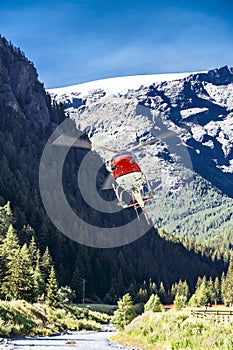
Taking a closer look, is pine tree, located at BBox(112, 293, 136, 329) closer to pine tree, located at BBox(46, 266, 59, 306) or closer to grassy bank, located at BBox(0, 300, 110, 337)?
grassy bank, located at BBox(0, 300, 110, 337)

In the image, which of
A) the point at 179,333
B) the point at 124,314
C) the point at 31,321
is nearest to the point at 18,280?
the point at 31,321

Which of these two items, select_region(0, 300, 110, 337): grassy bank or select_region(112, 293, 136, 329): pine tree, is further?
select_region(112, 293, 136, 329): pine tree

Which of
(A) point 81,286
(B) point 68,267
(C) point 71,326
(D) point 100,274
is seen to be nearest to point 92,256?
(D) point 100,274

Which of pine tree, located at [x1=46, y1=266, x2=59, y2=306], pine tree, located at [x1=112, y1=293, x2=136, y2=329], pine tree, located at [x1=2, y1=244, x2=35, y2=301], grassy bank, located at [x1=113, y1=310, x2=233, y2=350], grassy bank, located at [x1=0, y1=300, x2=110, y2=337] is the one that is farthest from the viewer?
pine tree, located at [x1=46, y1=266, x2=59, y2=306]

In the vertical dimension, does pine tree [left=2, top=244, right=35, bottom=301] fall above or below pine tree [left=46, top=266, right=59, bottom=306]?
above

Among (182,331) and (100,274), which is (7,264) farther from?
(100,274)

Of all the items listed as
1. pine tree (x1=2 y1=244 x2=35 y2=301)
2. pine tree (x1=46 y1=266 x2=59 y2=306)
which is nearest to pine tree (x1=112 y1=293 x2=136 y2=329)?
pine tree (x1=2 y1=244 x2=35 y2=301)

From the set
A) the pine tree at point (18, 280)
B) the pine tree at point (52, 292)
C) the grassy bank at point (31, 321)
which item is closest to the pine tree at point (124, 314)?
the grassy bank at point (31, 321)

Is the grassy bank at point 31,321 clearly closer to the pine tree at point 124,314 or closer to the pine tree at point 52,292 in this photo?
the pine tree at point 52,292

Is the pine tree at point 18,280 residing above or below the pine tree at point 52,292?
above
